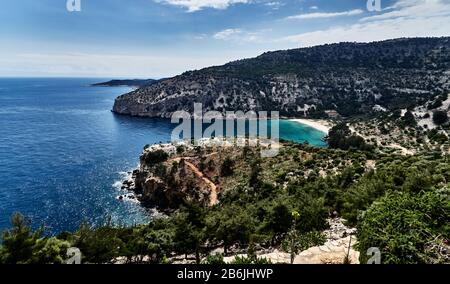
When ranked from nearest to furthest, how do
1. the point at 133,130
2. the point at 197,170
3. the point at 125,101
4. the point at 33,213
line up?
the point at 33,213 < the point at 197,170 < the point at 133,130 < the point at 125,101

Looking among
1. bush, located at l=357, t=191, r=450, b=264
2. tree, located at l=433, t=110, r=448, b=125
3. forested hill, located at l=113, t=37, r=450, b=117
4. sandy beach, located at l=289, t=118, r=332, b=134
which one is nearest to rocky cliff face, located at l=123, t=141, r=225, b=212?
bush, located at l=357, t=191, r=450, b=264

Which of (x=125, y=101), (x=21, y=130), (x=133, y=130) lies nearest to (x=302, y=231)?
(x=133, y=130)

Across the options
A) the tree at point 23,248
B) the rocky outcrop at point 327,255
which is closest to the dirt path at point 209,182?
the rocky outcrop at point 327,255

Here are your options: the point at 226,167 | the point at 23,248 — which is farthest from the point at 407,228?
the point at 226,167

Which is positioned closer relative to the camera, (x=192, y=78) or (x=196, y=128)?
(x=196, y=128)
